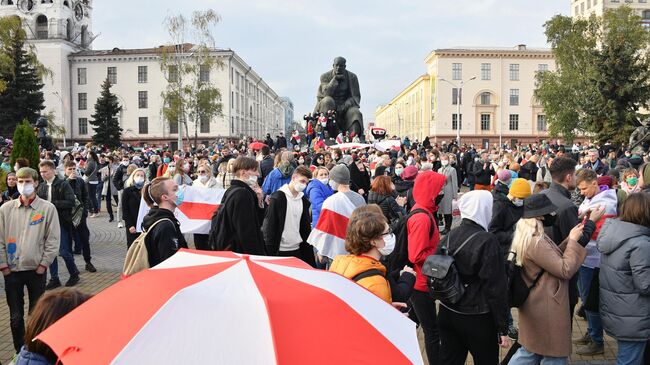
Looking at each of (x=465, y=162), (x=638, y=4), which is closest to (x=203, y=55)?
(x=465, y=162)

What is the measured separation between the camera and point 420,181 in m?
5.37

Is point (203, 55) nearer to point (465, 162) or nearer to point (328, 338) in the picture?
point (465, 162)

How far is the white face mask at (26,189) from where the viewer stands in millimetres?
5980

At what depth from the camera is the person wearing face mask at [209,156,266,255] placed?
552 cm

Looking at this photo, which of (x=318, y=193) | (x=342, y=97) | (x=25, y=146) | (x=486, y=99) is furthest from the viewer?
(x=486, y=99)

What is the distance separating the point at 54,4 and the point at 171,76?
2681cm

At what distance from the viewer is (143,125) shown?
74.1m

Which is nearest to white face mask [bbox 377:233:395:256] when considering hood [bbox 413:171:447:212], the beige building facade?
hood [bbox 413:171:447:212]

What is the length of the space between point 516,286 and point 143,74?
248 ft

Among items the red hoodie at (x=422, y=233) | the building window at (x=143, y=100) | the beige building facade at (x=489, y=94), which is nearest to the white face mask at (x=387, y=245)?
the red hoodie at (x=422, y=233)

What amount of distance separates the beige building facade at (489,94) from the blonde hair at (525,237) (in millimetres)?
77822

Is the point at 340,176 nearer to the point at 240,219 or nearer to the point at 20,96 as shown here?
the point at 240,219

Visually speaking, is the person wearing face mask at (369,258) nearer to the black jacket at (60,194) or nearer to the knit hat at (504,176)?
the knit hat at (504,176)

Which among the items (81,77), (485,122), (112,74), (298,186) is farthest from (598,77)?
(81,77)
